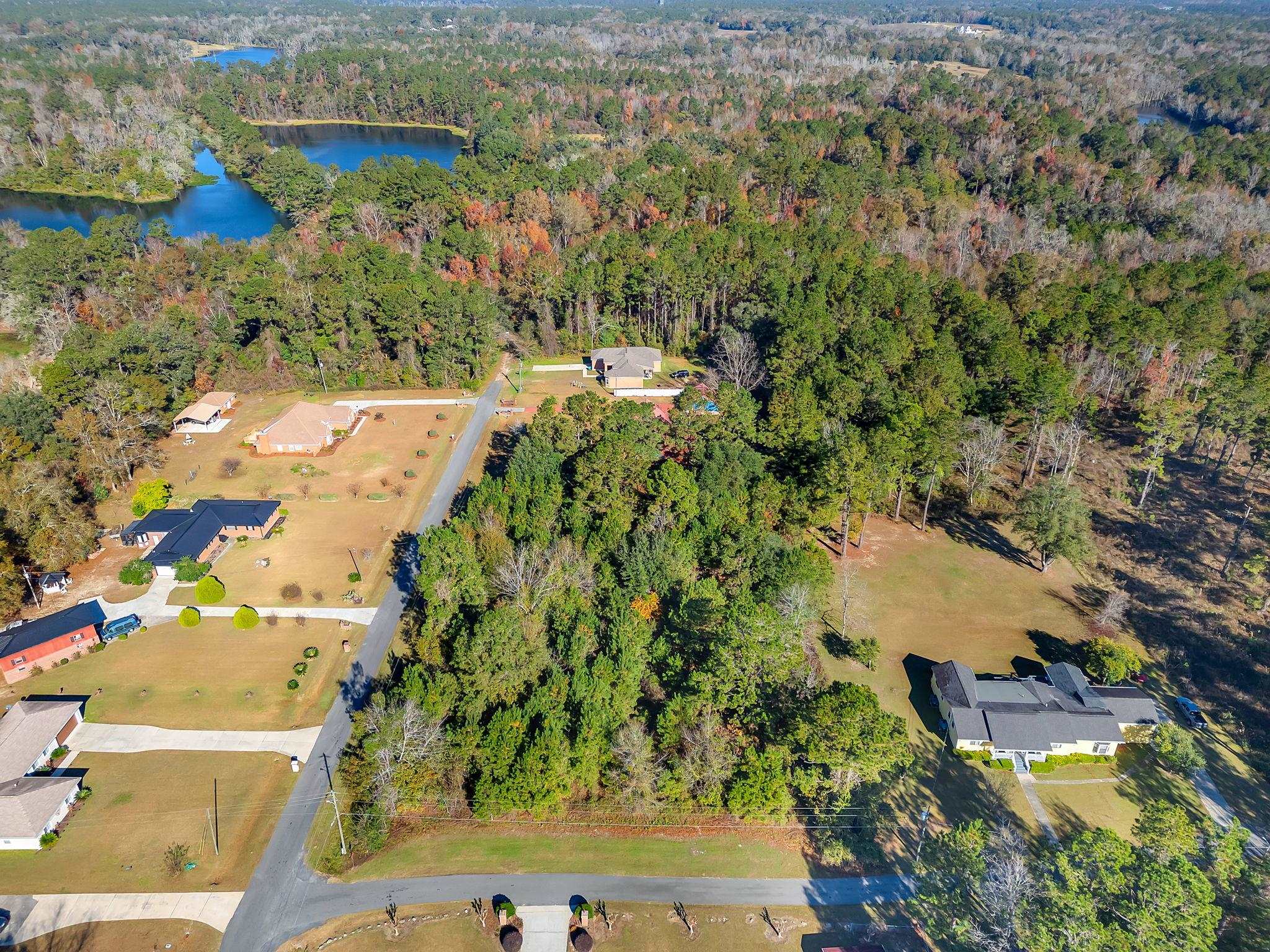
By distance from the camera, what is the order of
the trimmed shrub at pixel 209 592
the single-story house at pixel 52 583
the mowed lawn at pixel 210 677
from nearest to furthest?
1. the mowed lawn at pixel 210 677
2. the trimmed shrub at pixel 209 592
3. the single-story house at pixel 52 583

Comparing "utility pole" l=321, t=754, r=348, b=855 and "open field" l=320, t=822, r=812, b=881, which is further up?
"utility pole" l=321, t=754, r=348, b=855

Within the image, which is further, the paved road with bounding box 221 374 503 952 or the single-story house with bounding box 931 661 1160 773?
the single-story house with bounding box 931 661 1160 773

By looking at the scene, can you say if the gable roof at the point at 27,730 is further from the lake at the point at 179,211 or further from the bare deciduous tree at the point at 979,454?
the lake at the point at 179,211

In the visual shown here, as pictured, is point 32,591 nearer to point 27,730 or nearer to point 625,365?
point 27,730

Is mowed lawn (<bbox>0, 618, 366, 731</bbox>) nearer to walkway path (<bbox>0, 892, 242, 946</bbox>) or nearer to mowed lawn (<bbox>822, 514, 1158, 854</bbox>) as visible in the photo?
walkway path (<bbox>0, 892, 242, 946</bbox>)

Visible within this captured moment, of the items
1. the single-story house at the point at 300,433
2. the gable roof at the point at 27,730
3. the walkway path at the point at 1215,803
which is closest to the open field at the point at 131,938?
the gable roof at the point at 27,730

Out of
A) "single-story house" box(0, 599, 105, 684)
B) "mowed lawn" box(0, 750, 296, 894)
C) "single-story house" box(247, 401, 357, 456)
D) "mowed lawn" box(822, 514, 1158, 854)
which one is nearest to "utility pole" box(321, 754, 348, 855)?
"mowed lawn" box(0, 750, 296, 894)

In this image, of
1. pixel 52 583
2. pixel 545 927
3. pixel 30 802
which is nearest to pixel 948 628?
pixel 545 927

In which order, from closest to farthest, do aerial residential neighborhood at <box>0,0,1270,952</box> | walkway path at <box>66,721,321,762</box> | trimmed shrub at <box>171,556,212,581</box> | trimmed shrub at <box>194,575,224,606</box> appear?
aerial residential neighborhood at <box>0,0,1270,952</box>
walkway path at <box>66,721,321,762</box>
trimmed shrub at <box>194,575,224,606</box>
trimmed shrub at <box>171,556,212,581</box>
